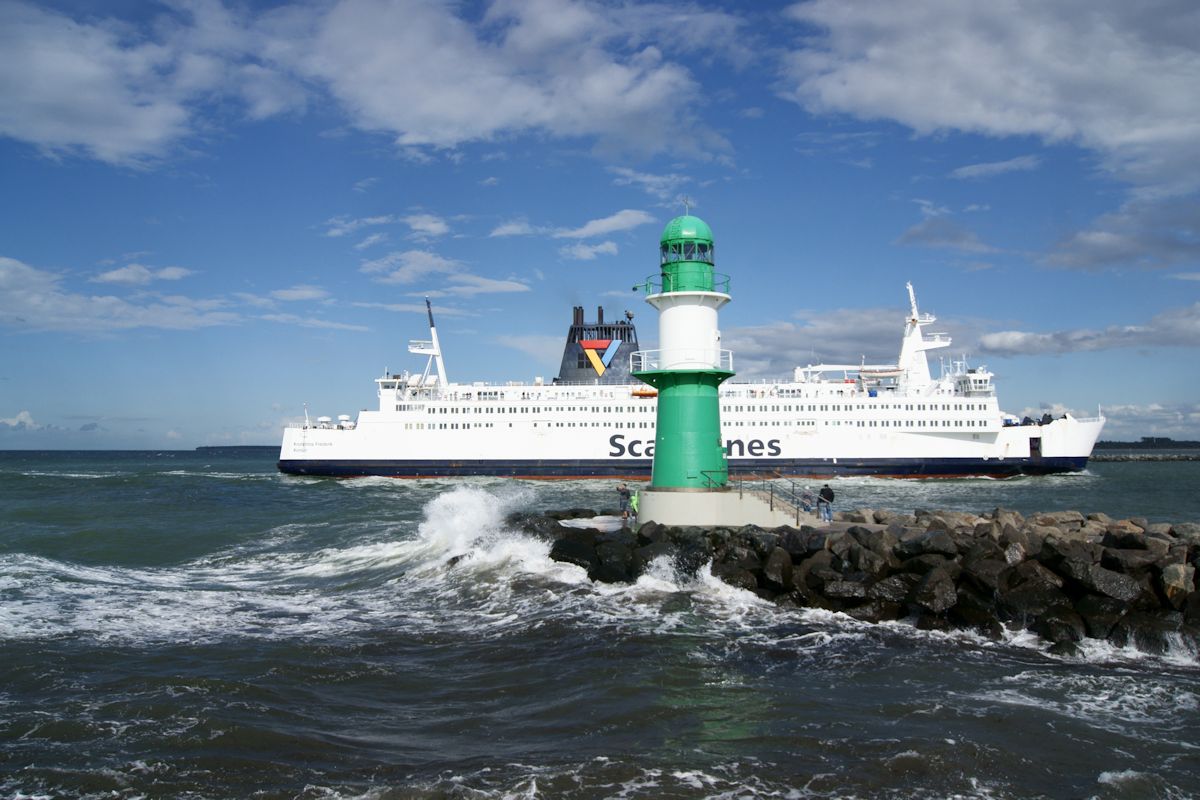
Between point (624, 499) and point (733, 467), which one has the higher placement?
point (733, 467)

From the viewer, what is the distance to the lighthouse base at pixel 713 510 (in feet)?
39.1

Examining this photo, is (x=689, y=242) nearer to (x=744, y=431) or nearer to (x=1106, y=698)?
(x=1106, y=698)

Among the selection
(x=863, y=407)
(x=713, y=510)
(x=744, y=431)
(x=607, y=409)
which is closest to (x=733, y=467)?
(x=744, y=431)

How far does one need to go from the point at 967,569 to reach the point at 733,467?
32643mm

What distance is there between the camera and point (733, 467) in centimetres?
4156

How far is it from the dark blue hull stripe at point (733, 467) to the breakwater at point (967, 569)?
29.1 meters

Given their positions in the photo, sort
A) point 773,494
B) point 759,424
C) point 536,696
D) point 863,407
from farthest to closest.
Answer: point 759,424, point 863,407, point 773,494, point 536,696

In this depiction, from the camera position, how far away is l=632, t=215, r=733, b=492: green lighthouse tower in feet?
39.6

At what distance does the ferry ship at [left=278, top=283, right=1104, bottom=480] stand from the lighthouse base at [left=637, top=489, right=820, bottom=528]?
1141 inches

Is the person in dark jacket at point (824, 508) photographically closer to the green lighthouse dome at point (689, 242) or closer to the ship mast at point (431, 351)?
the green lighthouse dome at point (689, 242)

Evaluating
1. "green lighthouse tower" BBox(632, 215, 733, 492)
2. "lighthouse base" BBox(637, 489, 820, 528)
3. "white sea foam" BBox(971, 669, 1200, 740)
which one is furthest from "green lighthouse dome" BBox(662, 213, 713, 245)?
"white sea foam" BBox(971, 669, 1200, 740)

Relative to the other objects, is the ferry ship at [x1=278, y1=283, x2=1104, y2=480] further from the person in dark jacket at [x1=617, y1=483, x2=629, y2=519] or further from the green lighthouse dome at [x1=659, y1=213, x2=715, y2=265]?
the green lighthouse dome at [x1=659, y1=213, x2=715, y2=265]

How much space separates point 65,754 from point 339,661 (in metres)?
2.48

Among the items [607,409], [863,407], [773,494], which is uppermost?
[863,407]
